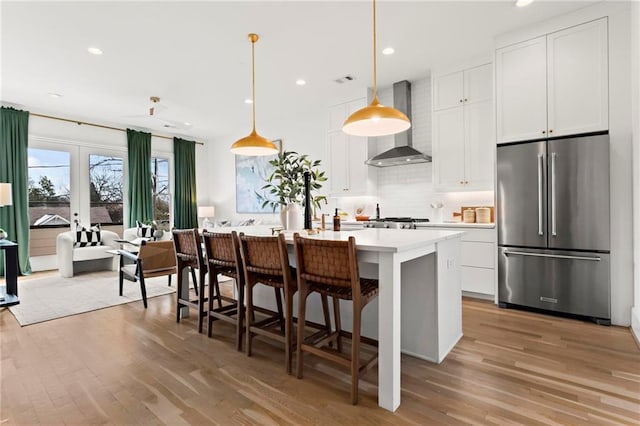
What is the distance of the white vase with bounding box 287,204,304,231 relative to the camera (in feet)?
9.79

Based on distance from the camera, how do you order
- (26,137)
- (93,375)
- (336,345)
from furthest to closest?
(26,137), (336,345), (93,375)

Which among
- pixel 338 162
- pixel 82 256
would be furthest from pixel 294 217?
pixel 82 256

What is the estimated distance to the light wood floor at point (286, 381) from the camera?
175 cm

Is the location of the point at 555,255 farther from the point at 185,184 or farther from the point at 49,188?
the point at 49,188

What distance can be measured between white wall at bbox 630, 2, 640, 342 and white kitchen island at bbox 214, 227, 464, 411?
1.56m

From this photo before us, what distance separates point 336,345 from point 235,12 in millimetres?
3103

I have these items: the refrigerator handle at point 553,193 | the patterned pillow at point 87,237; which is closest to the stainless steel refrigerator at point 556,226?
the refrigerator handle at point 553,193

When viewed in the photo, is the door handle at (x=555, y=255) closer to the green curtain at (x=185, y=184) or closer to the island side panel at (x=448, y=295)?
the island side panel at (x=448, y=295)

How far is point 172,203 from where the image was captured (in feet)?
25.5

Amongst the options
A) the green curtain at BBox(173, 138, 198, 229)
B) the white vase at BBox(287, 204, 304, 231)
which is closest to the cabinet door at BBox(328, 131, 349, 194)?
the white vase at BBox(287, 204, 304, 231)

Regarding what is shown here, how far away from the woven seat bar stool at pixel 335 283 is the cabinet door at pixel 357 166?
326cm

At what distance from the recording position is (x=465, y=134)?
13.9 ft

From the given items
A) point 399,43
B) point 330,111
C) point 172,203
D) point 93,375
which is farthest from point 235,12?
point 172,203

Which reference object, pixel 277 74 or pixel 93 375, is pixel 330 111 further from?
pixel 93 375
